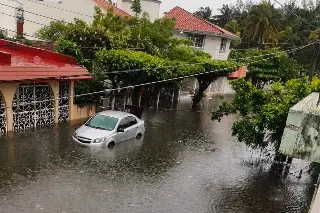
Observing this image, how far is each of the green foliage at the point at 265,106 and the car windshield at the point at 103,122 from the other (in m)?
5.26

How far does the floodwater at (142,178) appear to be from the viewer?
1205 centimetres

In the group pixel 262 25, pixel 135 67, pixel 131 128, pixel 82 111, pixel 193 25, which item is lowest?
pixel 82 111

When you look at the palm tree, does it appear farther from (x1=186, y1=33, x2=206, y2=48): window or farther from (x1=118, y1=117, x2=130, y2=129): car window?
(x1=118, y1=117, x2=130, y2=129): car window

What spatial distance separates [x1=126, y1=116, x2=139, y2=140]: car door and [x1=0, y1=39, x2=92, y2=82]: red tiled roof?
10.1 feet

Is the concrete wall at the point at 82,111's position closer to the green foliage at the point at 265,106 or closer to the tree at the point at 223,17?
the green foliage at the point at 265,106

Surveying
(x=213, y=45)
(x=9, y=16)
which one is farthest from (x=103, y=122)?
(x=9, y=16)

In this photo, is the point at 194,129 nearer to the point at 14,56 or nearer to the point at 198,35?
the point at 14,56

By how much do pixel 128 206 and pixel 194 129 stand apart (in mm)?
11663

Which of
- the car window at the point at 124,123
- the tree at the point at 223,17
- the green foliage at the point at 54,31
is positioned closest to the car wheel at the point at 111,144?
the car window at the point at 124,123

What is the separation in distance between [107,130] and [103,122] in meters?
0.62

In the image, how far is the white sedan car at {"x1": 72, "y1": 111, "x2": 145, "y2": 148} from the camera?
16.8m

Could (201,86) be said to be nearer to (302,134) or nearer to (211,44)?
(211,44)

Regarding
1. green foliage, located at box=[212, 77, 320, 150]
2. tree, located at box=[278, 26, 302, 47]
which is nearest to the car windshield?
green foliage, located at box=[212, 77, 320, 150]

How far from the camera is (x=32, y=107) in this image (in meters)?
19.1
